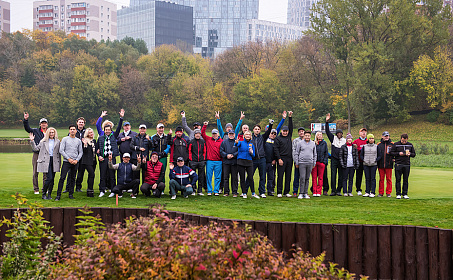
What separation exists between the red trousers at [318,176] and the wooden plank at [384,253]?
18.5 ft

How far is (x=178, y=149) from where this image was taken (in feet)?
41.3

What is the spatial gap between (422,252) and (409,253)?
191 millimetres

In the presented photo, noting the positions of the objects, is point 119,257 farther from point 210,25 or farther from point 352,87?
point 210,25

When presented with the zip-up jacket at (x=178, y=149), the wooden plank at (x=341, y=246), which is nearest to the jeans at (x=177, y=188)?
the zip-up jacket at (x=178, y=149)

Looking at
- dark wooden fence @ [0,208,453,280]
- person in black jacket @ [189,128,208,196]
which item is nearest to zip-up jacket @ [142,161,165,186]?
person in black jacket @ [189,128,208,196]

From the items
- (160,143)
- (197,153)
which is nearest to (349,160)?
(197,153)

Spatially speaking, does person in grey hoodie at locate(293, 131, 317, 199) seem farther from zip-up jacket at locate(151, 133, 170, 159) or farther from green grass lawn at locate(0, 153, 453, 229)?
zip-up jacket at locate(151, 133, 170, 159)

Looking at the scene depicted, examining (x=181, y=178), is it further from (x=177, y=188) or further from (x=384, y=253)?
(x=384, y=253)

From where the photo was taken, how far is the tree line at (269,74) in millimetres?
52344

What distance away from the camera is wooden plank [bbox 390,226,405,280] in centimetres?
711

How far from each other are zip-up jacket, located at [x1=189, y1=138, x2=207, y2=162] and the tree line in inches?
1638

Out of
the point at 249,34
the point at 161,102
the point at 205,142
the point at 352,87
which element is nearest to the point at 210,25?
the point at 249,34

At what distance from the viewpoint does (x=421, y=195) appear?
42.2 feet

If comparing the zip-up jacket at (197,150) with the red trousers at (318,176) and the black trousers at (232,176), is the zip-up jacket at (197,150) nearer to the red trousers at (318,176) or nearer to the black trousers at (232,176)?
the black trousers at (232,176)
